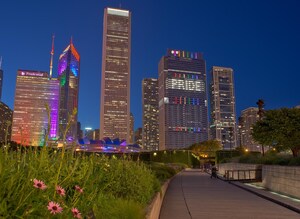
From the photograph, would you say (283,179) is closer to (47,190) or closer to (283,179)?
(283,179)

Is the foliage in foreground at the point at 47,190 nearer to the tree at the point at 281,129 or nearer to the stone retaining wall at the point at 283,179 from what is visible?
the stone retaining wall at the point at 283,179

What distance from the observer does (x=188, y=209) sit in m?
11.3

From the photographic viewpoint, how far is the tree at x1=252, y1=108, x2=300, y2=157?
107ft

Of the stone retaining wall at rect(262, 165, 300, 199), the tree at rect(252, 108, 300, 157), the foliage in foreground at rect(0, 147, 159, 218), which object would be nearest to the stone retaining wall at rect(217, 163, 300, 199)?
the stone retaining wall at rect(262, 165, 300, 199)

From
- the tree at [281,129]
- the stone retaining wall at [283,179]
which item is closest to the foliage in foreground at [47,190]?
the stone retaining wall at [283,179]

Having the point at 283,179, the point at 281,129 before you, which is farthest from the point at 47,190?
the point at 281,129

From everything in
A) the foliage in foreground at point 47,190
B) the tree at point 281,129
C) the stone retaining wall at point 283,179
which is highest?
the tree at point 281,129

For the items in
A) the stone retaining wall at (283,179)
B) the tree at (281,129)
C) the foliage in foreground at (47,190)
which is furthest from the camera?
the tree at (281,129)

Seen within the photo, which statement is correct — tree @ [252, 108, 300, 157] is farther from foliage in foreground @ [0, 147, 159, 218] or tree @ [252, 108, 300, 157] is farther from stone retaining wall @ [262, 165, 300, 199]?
foliage in foreground @ [0, 147, 159, 218]

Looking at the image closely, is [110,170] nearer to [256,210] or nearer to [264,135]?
[256,210]

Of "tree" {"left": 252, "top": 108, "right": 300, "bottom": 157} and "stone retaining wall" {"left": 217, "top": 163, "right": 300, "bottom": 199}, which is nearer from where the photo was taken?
"stone retaining wall" {"left": 217, "top": 163, "right": 300, "bottom": 199}

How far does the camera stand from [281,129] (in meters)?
32.9

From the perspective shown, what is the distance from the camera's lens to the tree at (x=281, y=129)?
32594 mm

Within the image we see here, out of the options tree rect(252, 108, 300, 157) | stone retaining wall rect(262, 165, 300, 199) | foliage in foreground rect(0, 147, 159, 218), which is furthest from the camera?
tree rect(252, 108, 300, 157)
